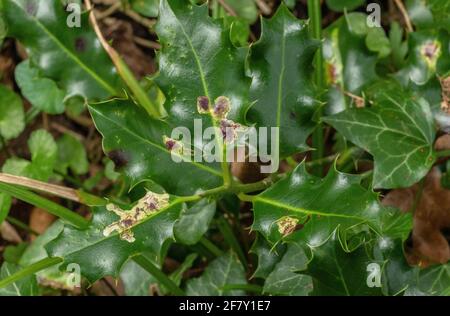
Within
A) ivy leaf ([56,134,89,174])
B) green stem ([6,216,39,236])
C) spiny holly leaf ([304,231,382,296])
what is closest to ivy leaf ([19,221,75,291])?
green stem ([6,216,39,236])

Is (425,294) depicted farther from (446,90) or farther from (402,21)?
(402,21)

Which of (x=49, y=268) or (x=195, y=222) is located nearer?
(x=195, y=222)

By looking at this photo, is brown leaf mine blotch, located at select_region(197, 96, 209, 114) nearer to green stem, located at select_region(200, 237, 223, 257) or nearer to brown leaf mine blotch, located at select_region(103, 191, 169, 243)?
brown leaf mine blotch, located at select_region(103, 191, 169, 243)

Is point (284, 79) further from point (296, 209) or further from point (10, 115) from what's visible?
point (10, 115)

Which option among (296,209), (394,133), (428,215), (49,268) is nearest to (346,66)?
(394,133)

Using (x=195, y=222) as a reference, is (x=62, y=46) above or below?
above

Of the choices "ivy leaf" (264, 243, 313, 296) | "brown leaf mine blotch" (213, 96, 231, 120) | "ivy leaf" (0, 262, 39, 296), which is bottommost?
"ivy leaf" (0, 262, 39, 296)
